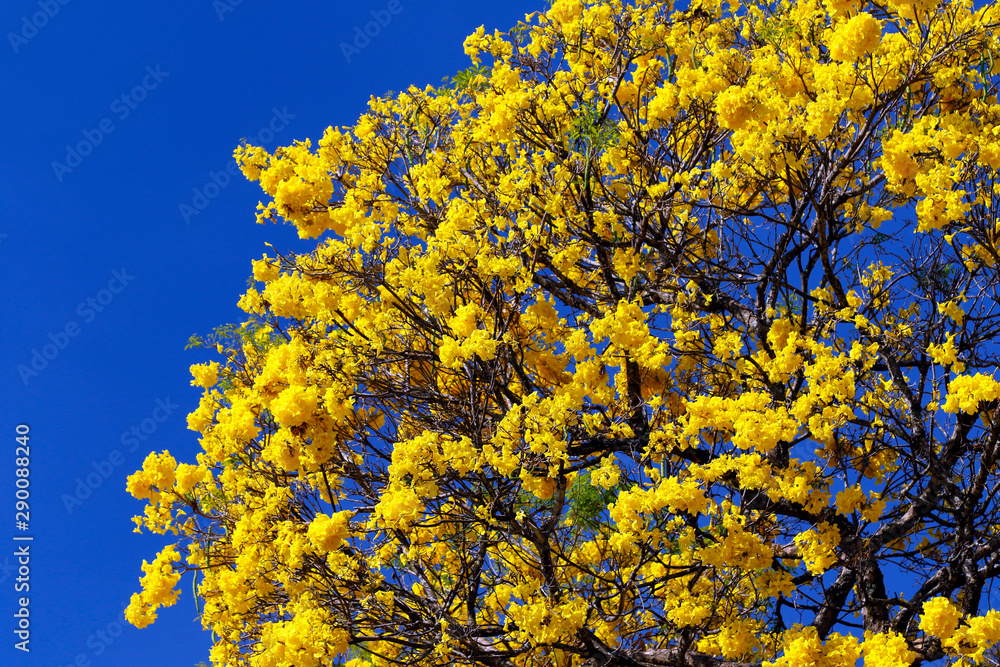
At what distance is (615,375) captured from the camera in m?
5.75

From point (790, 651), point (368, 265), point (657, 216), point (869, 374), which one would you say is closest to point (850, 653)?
point (790, 651)

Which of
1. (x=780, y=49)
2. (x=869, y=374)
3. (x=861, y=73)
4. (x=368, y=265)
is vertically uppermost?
(x=780, y=49)

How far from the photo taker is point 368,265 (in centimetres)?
496

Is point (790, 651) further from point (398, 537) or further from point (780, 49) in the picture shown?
point (780, 49)

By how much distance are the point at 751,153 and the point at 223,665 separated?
471 cm

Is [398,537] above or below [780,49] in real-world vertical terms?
below

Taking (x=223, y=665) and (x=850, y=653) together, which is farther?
(x=223, y=665)

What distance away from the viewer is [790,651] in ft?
14.0

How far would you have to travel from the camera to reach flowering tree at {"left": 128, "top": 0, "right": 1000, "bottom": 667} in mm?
4383

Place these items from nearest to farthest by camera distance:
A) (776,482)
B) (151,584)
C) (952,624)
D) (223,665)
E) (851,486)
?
(952,624) < (776,482) < (851,486) < (151,584) < (223,665)

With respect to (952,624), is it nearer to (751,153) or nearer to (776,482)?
(776,482)

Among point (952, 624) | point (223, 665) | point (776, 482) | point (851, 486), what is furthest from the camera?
point (223, 665)

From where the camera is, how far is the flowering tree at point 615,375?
4383 millimetres

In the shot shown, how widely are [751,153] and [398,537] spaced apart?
2.89 metres
